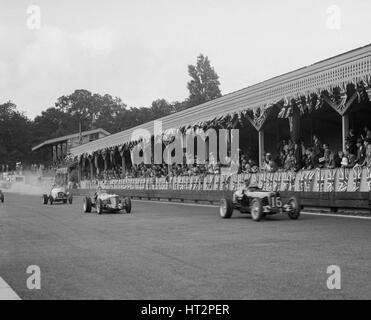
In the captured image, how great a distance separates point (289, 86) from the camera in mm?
23859

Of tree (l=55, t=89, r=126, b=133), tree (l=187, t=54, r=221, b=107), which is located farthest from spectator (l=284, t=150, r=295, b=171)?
tree (l=55, t=89, r=126, b=133)

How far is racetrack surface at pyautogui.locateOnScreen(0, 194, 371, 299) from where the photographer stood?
6492 millimetres

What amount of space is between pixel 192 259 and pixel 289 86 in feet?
53.1

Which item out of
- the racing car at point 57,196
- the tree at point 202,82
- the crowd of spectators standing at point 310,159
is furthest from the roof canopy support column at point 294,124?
the tree at point 202,82

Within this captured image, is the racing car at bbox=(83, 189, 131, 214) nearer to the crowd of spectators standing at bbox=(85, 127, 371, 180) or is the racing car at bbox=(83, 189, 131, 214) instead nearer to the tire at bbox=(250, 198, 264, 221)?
the crowd of spectators standing at bbox=(85, 127, 371, 180)

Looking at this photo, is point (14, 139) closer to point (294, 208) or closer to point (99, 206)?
point (99, 206)

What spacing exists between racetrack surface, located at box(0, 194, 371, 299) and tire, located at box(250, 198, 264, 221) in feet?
1.90

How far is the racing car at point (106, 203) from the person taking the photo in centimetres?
2083

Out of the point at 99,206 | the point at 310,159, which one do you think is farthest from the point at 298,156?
the point at 99,206

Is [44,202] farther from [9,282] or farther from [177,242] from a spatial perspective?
[9,282]

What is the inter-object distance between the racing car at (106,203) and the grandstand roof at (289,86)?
7.92 meters

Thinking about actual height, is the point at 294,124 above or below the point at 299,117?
below

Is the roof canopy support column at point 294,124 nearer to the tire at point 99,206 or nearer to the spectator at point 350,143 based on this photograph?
the spectator at point 350,143
